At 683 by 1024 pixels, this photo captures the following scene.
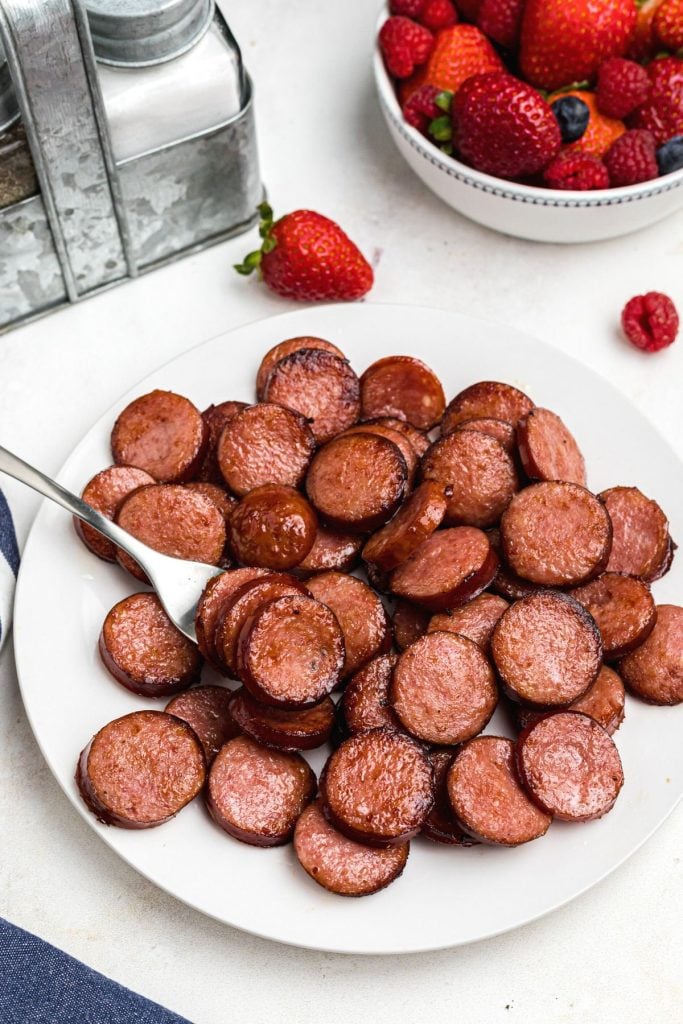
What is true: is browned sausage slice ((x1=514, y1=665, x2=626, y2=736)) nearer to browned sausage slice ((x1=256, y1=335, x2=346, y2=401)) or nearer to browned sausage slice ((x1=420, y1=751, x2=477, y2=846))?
browned sausage slice ((x1=420, y1=751, x2=477, y2=846))

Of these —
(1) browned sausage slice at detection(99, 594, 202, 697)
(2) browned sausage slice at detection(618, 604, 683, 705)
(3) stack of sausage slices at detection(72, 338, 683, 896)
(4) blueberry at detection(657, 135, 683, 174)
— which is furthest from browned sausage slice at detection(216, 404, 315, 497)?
(4) blueberry at detection(657, 135, 683, 174)

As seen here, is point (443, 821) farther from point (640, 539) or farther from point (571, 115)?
point (571, 115)

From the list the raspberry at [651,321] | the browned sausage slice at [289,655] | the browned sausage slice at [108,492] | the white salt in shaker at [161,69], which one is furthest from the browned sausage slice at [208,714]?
the raspberry at [651,321]

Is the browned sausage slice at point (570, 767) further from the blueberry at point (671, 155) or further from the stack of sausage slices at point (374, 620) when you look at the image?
the blueberry at point (671, 155)

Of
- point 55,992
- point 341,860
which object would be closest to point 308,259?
point 341,860

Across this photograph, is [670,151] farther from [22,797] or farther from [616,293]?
[22,797]
